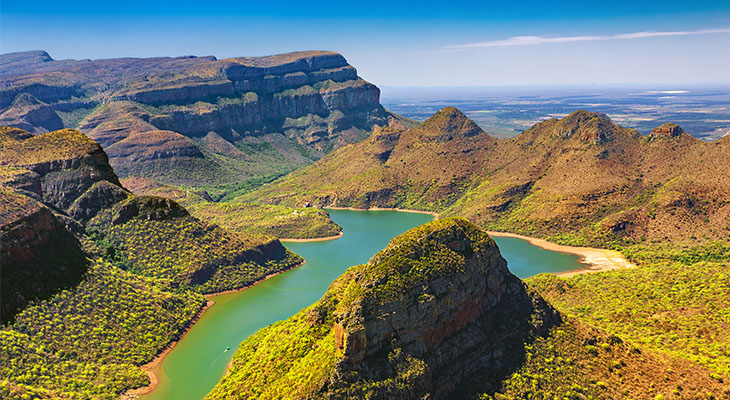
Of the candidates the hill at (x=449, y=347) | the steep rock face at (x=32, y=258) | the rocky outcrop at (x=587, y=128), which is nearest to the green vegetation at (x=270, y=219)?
the rocky outcrop at (x=587, y=128)

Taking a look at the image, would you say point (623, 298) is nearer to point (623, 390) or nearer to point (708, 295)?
point (708, 295)

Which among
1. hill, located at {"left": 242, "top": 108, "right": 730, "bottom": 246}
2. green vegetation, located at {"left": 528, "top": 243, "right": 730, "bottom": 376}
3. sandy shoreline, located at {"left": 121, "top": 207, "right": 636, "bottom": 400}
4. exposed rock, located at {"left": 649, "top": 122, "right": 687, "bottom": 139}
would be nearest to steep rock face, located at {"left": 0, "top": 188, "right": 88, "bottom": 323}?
sandy shoreline, located at {"left": 121, "top": 207, "right": 636, "bottom": 400}

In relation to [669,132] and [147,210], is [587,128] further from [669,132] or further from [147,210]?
[147,210]

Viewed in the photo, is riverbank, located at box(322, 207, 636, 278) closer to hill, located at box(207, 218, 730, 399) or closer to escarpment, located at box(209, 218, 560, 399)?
hill, located at box(207, 218, 730, 399)

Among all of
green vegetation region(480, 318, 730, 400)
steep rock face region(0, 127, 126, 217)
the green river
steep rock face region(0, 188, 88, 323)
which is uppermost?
steep rock face region(0, 188, 88, 323)

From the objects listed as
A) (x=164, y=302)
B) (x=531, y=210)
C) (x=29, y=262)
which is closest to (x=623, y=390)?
(x=29, y=262)

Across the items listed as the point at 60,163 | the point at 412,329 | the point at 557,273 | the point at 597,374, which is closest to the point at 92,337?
the point at 412,329


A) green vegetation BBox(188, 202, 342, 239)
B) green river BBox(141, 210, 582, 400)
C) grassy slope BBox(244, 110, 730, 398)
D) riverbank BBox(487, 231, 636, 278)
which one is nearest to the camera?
grassy slope BBox(244, 110, 730, 398)
